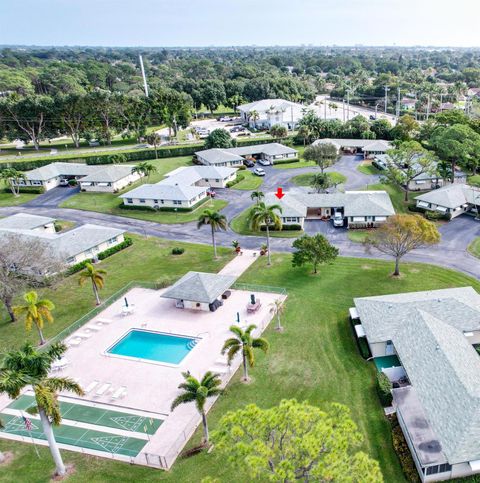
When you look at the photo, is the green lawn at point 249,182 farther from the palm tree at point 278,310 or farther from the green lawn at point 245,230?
the palm tree at point 278,310

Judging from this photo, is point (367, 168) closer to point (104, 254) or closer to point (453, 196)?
point (453, 196)

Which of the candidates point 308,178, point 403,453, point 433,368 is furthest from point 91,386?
point 308,178

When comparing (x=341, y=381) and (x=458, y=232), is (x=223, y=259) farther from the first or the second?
(x=458, y=232)

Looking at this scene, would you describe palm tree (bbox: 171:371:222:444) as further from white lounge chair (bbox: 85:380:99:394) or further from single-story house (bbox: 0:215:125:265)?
single-story house (bbox: 0:215:125:265)

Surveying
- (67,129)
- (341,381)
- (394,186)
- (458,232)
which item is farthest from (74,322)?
(67,129)

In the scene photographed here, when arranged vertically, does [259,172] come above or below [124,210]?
above
